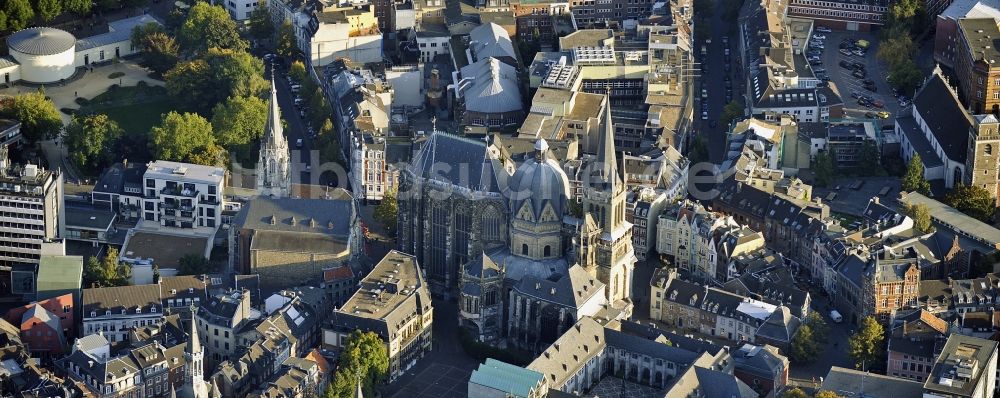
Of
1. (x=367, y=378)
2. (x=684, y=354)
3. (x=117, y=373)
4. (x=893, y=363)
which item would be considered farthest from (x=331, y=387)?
(x=893, y=363)

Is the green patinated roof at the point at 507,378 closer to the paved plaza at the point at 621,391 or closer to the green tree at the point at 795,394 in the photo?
the paved plaza at the point at 621,391

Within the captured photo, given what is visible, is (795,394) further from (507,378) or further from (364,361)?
(364,361)

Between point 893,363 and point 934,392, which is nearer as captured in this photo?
point 934,392

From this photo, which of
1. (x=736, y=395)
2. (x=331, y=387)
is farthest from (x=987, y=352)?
(x=331, y=387)

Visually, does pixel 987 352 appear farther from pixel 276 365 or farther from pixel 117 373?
pixel 117 373

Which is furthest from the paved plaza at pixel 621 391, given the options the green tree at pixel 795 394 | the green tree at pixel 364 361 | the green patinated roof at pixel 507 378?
the green tree at pixel 364 361

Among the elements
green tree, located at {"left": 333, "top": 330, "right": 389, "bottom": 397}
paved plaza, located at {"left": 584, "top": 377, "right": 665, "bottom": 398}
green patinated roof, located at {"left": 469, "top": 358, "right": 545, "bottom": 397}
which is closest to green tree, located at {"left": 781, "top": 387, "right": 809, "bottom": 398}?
paved plaza, located at {"left": 584, "top": 377, "right": 665, "bottom": 398}
